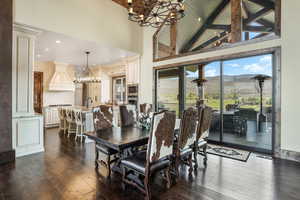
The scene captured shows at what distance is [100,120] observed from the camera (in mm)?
3033

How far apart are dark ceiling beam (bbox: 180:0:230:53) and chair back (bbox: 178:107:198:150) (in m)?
3.19

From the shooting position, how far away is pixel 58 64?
7441 millimetres

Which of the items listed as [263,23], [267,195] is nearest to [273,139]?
[267,195]

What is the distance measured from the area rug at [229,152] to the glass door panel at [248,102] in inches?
14.4

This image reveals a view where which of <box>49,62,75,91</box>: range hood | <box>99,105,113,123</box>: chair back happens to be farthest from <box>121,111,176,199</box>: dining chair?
<box>49,62,75,91</box>: range hood

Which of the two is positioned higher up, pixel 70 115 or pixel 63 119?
pixel 70 115

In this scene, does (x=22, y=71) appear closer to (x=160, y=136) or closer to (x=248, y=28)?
(x=160, y=136)

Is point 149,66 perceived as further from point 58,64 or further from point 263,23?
point 58,64

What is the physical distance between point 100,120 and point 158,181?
1491 millimetres

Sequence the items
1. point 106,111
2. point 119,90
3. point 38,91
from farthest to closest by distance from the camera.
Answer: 1. point 119,90
2. point 38,91
3. point 106,111

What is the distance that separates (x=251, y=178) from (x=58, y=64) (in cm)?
818

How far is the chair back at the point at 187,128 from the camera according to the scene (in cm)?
230

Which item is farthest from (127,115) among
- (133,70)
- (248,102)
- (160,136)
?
(133,70)

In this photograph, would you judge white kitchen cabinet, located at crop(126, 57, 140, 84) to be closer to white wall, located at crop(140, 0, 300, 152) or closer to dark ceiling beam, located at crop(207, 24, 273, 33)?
dark ceiling beam, located at crop(207, 24, 273, 33)
